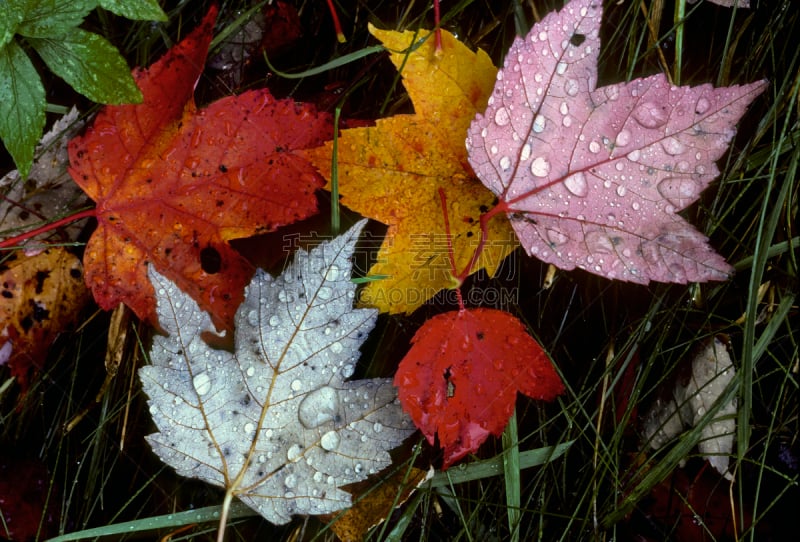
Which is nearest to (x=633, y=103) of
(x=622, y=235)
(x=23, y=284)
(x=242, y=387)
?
(x=622, y=235)

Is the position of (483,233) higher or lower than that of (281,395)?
higher

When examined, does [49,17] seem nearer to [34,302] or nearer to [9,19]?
[9,19]

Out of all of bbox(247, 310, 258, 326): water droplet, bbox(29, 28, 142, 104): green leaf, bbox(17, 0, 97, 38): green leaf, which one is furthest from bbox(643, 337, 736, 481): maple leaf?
bbox(17, 0, 97, 38): green leaf

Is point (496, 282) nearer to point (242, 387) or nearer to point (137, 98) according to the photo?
point (242, 387)

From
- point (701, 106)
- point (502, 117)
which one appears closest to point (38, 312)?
point (502, 117)

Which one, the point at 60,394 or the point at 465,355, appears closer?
the point at 465,355

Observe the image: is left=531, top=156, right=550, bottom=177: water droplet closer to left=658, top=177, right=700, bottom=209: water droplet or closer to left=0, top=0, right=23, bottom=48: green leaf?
left=658, top=177, right=700, bottom=209: water droplet
